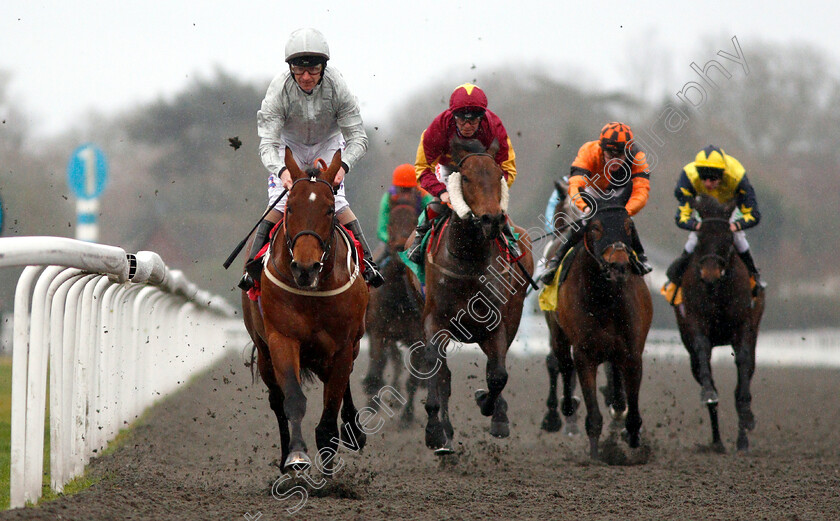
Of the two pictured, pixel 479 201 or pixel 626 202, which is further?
pixel 626 202

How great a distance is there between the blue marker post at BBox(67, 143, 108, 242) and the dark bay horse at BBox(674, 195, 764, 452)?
4.94 meters

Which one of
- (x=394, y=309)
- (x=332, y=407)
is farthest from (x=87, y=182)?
(x=332, y=407)

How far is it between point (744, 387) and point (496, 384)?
2724mm

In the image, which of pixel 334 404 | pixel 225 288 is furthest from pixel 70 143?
pixel 334 404

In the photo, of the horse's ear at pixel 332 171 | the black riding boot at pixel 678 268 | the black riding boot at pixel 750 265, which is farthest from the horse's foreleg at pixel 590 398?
the horse's ear at pixel 332 171

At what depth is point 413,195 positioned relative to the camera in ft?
30.6

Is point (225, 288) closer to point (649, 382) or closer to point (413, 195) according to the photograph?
point (649, 382)

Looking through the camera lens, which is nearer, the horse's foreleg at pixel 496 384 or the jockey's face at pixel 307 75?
the jockey's face at pixel 307 75

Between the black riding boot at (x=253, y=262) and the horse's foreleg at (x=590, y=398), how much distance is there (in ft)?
7.98

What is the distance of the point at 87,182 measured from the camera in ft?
29.4

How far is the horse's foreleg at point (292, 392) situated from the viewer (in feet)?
15.9

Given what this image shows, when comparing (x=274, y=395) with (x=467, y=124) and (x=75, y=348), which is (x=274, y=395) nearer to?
(x=75, y=348)

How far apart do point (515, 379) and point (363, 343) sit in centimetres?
531

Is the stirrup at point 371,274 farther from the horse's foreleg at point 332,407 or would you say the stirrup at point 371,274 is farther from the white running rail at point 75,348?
the white running rail at point 75,348
